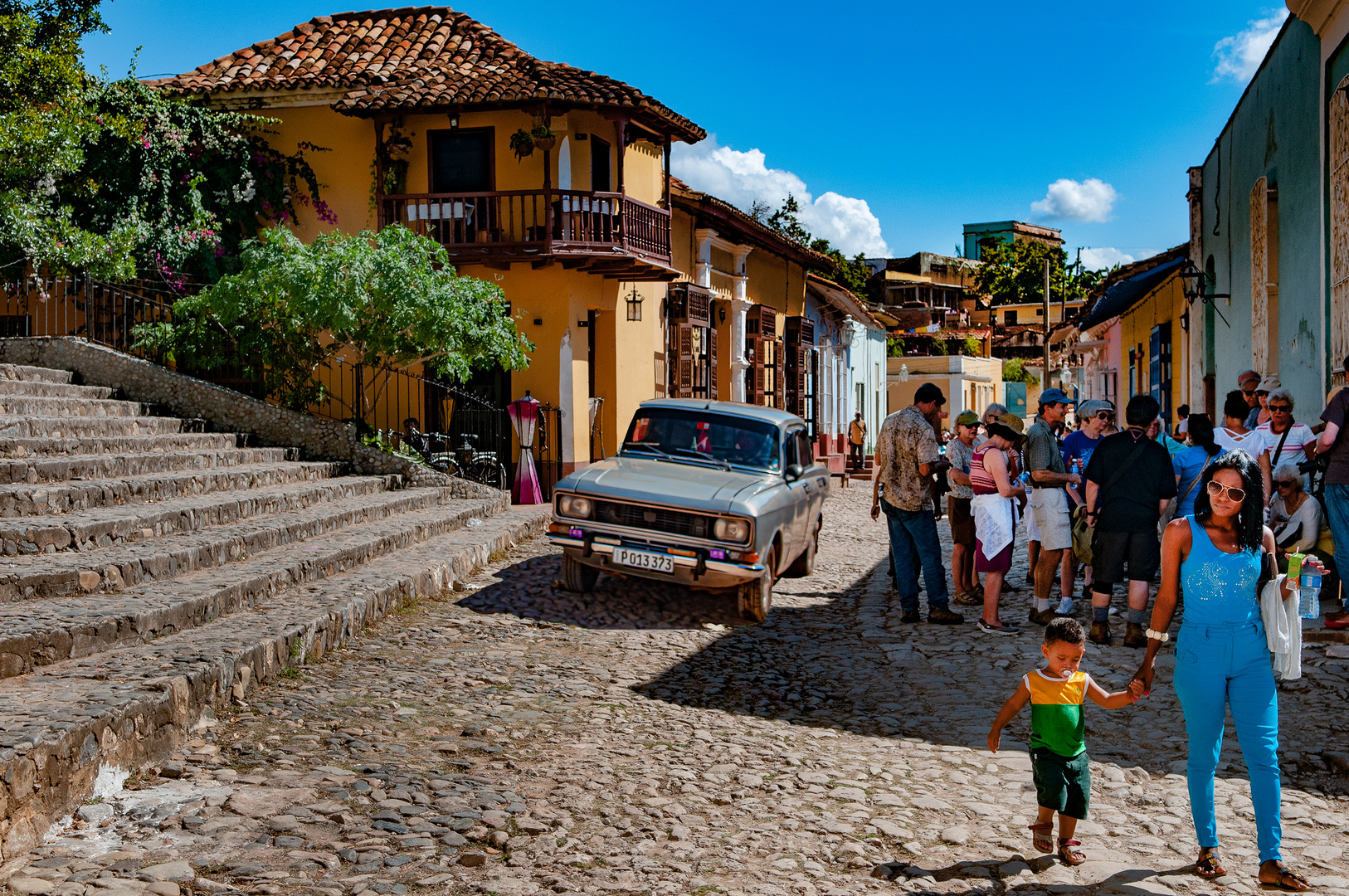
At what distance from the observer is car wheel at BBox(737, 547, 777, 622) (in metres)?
8.47

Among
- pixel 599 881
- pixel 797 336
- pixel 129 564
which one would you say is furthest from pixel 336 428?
pixel 797 336

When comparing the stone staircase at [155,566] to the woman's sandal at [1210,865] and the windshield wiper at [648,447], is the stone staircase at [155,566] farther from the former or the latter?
the woman's sandal at [1210,865]

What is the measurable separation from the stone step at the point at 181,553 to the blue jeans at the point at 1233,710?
5.95 m

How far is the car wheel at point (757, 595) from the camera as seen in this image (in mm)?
8469

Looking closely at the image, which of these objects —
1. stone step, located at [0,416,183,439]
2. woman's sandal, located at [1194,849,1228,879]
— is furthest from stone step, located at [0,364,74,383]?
woman's sandal, located at [1194,849,1228,879]

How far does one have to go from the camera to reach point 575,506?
27.9ft

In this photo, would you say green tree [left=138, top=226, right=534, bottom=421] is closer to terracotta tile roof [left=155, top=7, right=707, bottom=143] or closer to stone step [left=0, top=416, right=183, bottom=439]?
stone step [left=0, top=416, right=183, bottom=439]

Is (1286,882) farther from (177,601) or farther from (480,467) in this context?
(480,467)

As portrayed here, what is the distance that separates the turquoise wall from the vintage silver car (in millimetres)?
4663

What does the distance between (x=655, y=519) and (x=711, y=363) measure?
16796 mm

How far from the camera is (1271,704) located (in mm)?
3883

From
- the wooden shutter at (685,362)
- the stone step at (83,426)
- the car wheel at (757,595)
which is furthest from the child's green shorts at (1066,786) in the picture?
the wooden shutter at (685,362)

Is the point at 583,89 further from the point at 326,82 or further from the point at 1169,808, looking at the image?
the point at 1169,808

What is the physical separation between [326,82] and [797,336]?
14747mm
